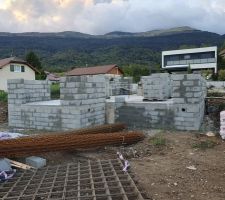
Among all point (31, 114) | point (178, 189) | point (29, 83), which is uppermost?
point (29, 83)

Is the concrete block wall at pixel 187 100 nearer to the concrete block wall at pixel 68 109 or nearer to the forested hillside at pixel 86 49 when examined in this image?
the concrete block wall at pixel 68 109

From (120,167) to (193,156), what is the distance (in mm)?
1823

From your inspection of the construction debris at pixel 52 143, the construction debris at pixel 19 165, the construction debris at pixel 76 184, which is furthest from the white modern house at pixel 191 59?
the construction debris at pixel 19 165

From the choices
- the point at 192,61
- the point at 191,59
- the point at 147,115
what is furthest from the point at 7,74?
the point at 191,59

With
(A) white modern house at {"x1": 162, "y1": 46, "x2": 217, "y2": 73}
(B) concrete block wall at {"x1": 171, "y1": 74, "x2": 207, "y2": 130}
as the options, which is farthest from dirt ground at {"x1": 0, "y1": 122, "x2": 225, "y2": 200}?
(A) white modern house at {"x1": 162, "y1": 46, "x2": 217, "y2": 73}

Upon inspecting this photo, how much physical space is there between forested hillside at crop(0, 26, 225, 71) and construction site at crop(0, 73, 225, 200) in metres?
66.3

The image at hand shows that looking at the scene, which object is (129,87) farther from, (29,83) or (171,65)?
(171,65)

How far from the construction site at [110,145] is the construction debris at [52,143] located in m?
0.02

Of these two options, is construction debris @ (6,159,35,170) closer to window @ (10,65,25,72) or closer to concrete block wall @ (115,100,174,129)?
concrete block wall @ (115,100,174,129)

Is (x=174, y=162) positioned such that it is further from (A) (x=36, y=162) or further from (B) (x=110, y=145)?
(A) (x=36, y=162)

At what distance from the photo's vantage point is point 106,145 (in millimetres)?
8133

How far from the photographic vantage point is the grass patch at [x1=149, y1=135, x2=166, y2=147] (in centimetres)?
826

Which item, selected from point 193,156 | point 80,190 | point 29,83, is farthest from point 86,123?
point 80,190

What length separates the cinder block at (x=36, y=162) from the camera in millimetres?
6767
